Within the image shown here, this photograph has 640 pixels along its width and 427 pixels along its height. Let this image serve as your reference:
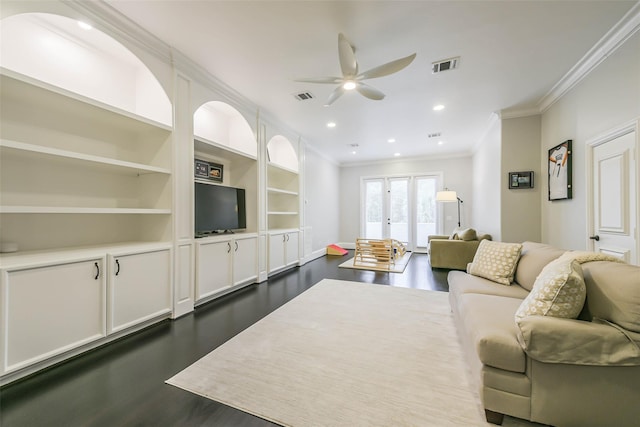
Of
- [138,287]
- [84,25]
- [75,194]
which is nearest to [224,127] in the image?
[84,25]

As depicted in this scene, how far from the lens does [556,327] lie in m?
1.22

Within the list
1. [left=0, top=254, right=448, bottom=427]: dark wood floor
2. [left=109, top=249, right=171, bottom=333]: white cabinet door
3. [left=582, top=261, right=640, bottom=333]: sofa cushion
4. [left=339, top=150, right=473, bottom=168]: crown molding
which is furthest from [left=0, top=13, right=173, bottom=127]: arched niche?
[left=339, top=150, right=473, bottom=168]: crown molding

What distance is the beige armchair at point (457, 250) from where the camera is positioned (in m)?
4.80

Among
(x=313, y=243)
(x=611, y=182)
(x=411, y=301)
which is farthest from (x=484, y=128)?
(x=313, y=243)

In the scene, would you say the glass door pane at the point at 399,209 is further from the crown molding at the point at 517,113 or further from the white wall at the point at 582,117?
the white wall at the point at 582,117

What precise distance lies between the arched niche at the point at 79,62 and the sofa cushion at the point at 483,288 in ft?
11.9

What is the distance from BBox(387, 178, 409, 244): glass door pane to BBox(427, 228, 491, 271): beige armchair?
8.60 ft

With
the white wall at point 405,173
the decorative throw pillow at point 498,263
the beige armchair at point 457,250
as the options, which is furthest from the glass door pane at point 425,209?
the decorative throw pillow at point 498,263

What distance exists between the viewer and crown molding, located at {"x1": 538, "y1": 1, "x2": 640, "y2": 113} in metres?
2.20

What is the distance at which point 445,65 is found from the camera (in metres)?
2.88

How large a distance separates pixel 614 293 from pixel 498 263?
1.30 metres

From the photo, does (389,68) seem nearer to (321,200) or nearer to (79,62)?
(79,62)

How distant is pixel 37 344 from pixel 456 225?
8.31m

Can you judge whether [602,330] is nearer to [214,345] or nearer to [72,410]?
[214,345]
